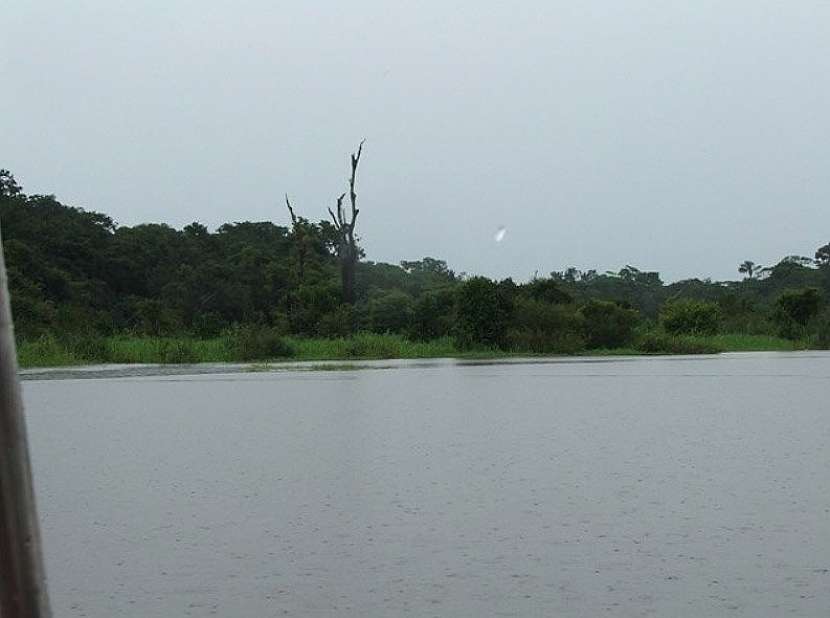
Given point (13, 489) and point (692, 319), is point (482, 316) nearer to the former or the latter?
point (692, 319)

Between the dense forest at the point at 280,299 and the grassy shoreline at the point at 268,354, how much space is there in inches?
8.3

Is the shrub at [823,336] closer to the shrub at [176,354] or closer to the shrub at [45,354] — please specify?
the shrub at [176,354]

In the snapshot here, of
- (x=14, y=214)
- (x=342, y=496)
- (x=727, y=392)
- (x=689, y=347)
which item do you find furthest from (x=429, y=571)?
(x=14, y=214)

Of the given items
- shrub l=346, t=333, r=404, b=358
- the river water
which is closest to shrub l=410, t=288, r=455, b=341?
shrub l=346, t=333, r=404, b=358

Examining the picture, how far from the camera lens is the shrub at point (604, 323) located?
22.8 meters

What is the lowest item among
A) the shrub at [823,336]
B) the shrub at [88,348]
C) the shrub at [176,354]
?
the shrub at [823,336]

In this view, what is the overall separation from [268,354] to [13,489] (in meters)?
18.1

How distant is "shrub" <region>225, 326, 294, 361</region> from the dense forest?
4 centimetres

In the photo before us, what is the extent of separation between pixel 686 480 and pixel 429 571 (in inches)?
73.7

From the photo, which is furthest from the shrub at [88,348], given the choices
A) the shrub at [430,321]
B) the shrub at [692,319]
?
the shrub at [692,319]

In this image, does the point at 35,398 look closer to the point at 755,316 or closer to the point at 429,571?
the point at 429,571

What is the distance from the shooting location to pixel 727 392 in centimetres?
973

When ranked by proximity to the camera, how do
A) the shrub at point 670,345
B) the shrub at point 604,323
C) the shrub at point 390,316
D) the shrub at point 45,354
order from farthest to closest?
the shrub at point 390,316, the shrub at point 604,323, the shrub at point 670,345, the shrub at point 45,354

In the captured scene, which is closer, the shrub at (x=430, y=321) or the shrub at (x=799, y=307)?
the shrub at (x=430, y=321)
